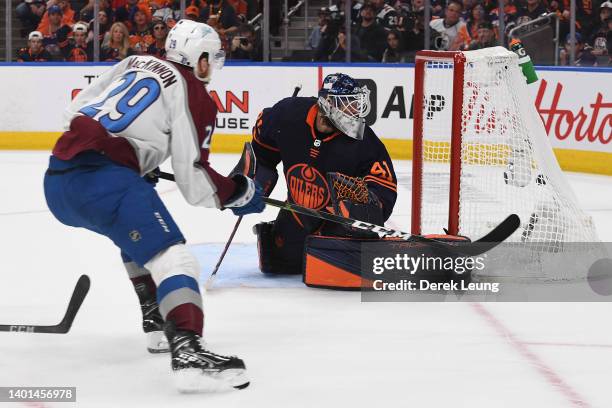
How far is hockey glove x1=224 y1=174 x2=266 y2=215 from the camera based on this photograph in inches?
124

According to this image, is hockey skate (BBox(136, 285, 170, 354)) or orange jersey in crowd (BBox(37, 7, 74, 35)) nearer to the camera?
hockey skate (BBox(136, 285, 170, 354))

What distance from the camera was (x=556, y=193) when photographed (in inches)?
173

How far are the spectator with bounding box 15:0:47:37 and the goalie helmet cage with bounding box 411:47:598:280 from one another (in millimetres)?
5502

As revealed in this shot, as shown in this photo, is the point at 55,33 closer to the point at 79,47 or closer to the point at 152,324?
the point at 79,47

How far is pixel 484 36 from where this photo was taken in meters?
8.73

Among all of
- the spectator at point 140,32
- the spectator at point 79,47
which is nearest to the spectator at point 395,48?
the spectator at point 140,32

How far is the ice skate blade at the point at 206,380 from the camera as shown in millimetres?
2768

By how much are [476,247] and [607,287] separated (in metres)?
0.50

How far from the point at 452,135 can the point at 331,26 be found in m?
4.99

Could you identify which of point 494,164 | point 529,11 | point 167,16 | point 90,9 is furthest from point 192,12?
point 494,164

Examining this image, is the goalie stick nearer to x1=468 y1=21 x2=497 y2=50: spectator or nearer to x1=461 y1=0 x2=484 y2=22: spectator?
x1=468 y1=21 x2=497 y2=50: spectator

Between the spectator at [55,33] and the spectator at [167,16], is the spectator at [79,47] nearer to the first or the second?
the spectator at [55,33]

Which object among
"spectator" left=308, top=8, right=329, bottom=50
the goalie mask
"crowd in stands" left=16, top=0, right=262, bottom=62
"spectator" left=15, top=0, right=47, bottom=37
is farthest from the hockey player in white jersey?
"spectator" left=15, top=0, right=47, bottom=37

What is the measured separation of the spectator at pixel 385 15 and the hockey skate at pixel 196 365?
6651 mm
